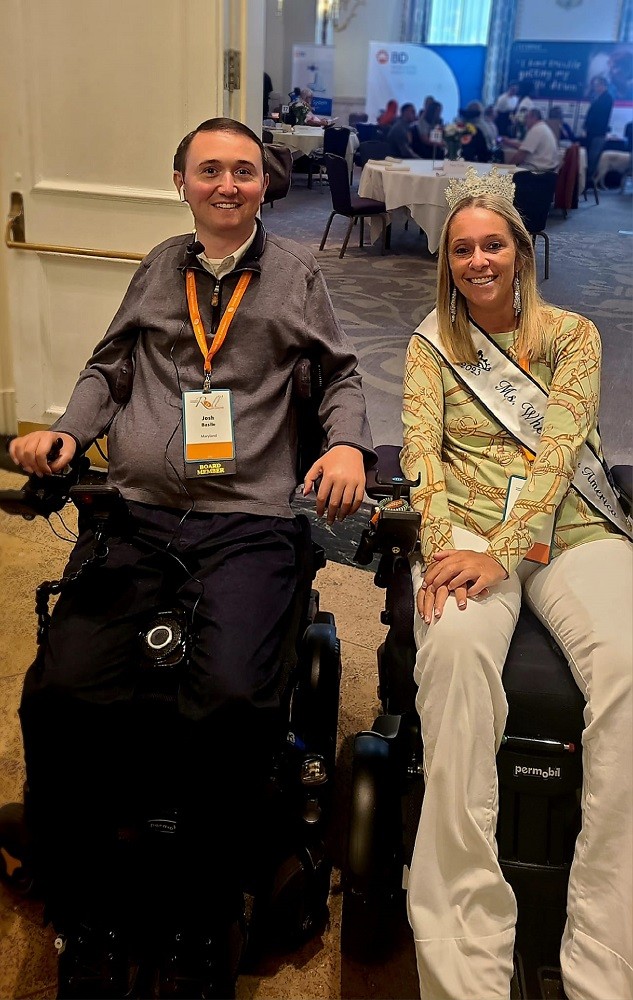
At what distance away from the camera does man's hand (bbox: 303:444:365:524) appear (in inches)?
61.5

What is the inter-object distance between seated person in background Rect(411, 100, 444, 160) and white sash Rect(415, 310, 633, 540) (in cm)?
1060

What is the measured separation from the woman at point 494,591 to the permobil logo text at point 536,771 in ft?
0.26

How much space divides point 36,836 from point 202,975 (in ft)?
1.20

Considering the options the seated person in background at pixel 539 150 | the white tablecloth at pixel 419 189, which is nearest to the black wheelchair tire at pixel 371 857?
the white tablecloth at pixel 419 189

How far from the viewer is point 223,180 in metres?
1.75

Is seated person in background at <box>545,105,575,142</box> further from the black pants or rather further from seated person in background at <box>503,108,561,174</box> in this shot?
the black pants

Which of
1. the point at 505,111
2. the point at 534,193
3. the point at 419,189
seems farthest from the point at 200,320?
the point at 505,111

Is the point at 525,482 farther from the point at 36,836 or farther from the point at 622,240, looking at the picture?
the point at 622,240

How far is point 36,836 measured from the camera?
145 cm

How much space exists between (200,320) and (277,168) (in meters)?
0.44

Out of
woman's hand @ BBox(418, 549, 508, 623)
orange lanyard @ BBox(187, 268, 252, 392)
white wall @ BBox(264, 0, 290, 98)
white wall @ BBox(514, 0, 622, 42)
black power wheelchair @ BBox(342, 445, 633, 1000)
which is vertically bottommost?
black power wheelchair @ BBox(342, 445, 633, 1000)

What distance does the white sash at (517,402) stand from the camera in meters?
1.75

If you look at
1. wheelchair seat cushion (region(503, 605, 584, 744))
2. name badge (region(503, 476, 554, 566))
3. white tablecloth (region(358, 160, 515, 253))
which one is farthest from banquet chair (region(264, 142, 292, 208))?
white tablecloth (region(358, 160, 515, 253))

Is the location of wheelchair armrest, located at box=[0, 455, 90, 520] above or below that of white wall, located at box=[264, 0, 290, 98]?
below
